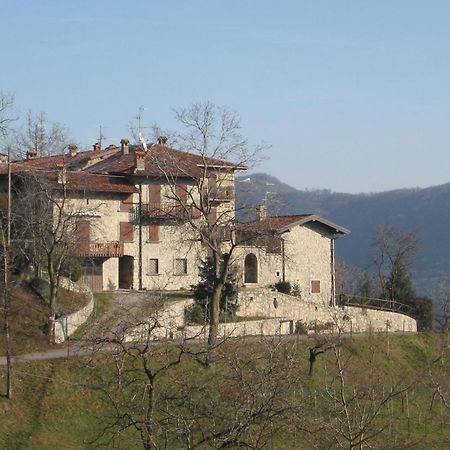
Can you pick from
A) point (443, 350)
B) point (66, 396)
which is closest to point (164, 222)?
point (443, 350)

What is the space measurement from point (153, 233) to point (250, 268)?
246 inches

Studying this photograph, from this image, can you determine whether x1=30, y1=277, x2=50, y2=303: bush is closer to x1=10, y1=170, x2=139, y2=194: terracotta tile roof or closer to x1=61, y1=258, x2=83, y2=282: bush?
x1=61, y1=258, x2=83, y2=282: bush

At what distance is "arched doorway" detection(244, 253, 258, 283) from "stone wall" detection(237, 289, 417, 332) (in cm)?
538

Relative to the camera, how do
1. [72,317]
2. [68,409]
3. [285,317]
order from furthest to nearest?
1. [285,317]
2. [72,317]
3. [68,409]

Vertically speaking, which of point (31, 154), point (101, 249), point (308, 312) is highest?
point (31, 154)

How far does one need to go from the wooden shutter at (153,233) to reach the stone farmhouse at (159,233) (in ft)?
0.17

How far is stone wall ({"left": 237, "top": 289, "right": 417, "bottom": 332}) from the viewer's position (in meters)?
47.6

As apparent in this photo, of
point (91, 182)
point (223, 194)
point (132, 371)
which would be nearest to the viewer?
point (132, 371)

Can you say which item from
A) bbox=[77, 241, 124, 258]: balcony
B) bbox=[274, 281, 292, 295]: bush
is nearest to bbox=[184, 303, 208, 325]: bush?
bbox=[77, 241, 124, 258]: balcony

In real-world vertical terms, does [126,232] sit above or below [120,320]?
above

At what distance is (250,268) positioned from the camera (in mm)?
55094

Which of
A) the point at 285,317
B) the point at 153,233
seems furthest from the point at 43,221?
the point at 285,317

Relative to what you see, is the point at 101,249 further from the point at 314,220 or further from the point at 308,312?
the point at 314,220

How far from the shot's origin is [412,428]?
33.8 metres
